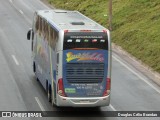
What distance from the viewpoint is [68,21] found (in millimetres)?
26594

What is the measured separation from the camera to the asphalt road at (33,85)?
1057 inches

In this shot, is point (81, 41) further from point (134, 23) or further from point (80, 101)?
point (134, 23)

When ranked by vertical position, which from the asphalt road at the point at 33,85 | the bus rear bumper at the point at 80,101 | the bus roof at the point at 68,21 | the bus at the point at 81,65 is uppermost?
the bus roof at the point at 68,21

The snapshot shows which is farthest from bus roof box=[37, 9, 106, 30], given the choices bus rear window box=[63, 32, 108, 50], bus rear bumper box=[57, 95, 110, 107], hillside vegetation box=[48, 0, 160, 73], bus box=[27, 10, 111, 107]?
hillside vegetation box=[48, 0, 160, 73]

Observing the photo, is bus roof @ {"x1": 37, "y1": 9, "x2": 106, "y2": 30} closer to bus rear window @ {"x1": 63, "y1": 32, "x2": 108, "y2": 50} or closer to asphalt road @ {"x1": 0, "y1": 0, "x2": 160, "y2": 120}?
bus rear window @ {"x1": 63, "y1": 32, "x2": 108, "y2": 50}

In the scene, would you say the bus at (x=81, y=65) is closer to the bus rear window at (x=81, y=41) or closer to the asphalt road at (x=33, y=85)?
the bus rear window at (x=81, y=41)

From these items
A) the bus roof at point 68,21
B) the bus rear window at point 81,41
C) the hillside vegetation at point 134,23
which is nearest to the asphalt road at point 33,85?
the hillside vegetation at point 134,23

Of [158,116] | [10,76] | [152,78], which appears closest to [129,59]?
[152,78]

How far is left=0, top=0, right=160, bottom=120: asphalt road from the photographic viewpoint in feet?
88.1

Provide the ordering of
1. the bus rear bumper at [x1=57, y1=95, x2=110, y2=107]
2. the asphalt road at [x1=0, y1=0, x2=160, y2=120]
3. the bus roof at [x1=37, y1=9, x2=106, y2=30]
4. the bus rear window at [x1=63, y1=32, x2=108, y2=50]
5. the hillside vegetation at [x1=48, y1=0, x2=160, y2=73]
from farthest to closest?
the hillside vegetation at [x1=48, y1=0, x2=160, y2=73], the asphalt road at [x1=0, y1=0, x2=160, y2=120], the bus roof at [x1=37, y1=9, x2=106, y2=30], the bus rear bumper at [x1=57, y1=95, x2=110, y2=107], the bus rear window at [x1=63, y1=32, x2=108, y2=50]

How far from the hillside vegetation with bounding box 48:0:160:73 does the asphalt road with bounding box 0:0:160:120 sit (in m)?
1.71

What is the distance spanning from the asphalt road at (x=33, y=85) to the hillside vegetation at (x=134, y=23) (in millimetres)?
1710

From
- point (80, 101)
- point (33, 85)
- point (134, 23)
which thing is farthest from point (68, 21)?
point (134, 23)

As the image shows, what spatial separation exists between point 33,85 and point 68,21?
5806mm
